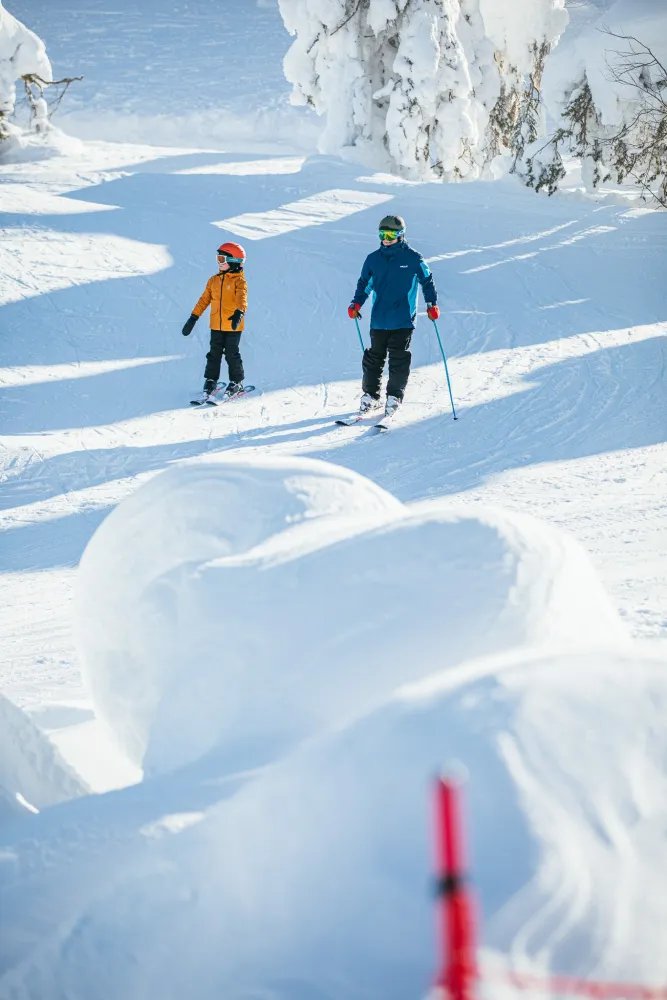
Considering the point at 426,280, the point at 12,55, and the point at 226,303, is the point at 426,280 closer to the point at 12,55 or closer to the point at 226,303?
the point at 226,303

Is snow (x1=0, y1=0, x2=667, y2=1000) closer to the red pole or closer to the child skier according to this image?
the red pole

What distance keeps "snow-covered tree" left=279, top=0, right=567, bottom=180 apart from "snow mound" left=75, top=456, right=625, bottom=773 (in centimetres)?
1709

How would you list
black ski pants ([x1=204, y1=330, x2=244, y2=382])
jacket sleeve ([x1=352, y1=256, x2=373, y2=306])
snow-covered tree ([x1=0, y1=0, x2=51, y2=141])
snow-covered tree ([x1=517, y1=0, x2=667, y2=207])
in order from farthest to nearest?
snow-covered tree ([x1=517, y1=0, x2=667, y2=207]), snow-covered tree ([x1=0, y1=0, x2=51, y2=141]), black ski pants ([x1=204, y1=330, x2=244, y2=382]), jacket sleeve ([x1=352, y1=256, x2=373, y2=306])

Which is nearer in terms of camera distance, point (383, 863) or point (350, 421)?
point (383, 863)

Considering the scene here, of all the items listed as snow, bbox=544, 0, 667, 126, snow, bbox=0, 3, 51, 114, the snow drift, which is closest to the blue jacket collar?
the snow drift

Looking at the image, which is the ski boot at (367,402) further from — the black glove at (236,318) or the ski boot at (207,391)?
the ski boot at (207,391)

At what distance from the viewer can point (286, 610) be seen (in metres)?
2.50

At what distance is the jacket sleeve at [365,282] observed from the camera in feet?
25.1

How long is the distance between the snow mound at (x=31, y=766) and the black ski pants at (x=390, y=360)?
18.0 feet

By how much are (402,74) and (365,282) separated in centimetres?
1236

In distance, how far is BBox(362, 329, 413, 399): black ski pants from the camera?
25.6 feet

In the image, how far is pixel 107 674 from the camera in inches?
113

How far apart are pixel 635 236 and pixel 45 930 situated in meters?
13.8

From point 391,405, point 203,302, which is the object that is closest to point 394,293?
point 391,405
